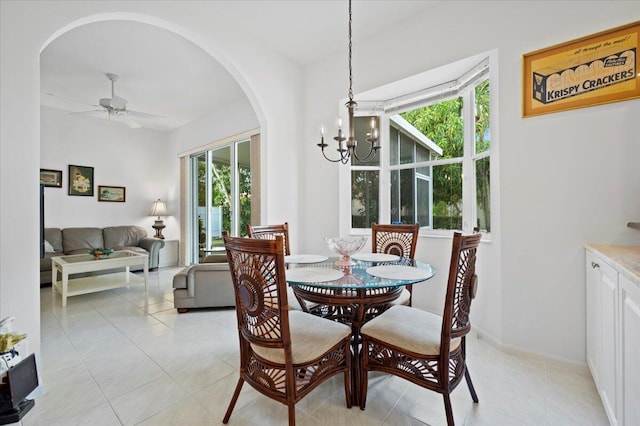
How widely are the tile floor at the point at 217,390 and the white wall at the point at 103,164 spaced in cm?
354

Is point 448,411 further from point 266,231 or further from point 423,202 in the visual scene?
point 423,202

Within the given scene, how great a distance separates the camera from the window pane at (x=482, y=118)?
102 inches

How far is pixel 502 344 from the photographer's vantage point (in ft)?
7.50

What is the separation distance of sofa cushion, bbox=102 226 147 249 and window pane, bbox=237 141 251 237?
7.61 ft

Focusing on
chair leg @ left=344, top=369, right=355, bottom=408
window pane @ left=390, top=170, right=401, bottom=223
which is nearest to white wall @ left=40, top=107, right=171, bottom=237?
window pane @ left=390, top=170, right=401, bottom=223

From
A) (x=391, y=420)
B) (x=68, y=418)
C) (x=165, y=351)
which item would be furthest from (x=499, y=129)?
(x=68, y=418)

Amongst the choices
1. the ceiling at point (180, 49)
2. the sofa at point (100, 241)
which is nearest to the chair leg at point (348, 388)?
the ceiling at point (180, 49)

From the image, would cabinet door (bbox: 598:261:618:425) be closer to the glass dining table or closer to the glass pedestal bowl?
the glass dining table

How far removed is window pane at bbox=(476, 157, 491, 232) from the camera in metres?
2.57

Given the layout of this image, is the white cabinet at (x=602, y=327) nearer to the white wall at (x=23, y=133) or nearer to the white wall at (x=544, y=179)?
the white wall at (x=544, y=179)

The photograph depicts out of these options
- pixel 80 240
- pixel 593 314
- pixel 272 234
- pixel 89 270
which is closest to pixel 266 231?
pixel 272 234

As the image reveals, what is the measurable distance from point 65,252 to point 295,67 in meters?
4.82

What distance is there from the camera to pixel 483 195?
2.65 meters

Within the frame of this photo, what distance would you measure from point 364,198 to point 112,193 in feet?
16.9
